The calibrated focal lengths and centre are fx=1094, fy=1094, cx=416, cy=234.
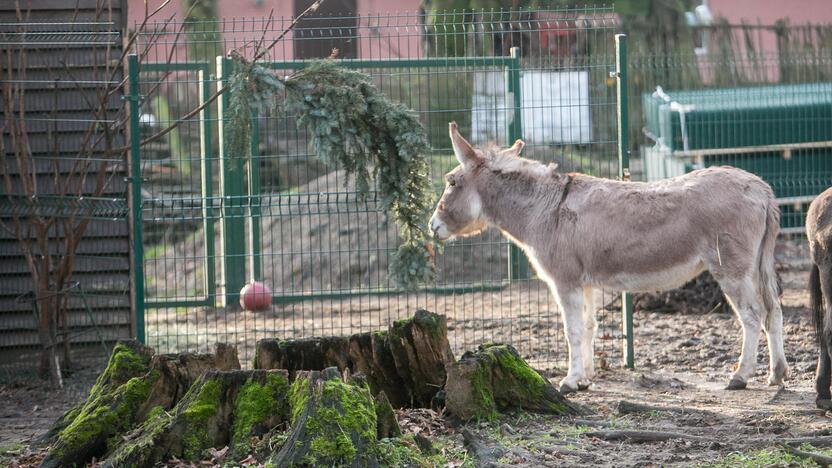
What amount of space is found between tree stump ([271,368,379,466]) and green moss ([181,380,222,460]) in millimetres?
571

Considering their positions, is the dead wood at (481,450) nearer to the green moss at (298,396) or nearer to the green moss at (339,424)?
the green moss at (339,424)

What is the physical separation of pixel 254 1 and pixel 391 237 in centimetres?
795

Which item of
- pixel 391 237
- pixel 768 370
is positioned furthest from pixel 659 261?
pixel 391 237

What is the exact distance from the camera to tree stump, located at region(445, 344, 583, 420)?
23.7 feet

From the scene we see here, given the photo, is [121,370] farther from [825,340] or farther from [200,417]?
[825,340]

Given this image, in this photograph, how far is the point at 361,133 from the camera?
893 cm

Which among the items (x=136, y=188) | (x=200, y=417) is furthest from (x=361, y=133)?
(x=200, y=417)

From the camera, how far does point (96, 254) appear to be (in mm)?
10430

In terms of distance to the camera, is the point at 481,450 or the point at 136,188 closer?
the point at 481,450

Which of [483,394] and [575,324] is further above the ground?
[575,324]

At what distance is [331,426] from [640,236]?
3.67 m

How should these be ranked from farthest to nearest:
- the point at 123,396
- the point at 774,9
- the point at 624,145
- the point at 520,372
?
the point at 774,9
the point at 624,145
the point at 520,372
the point at 123,396

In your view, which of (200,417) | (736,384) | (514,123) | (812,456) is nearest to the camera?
(812,456)

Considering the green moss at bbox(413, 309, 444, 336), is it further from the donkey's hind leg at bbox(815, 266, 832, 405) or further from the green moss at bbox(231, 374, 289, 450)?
the donkey's hind leg at bbox(815, 266, 832, 405)
